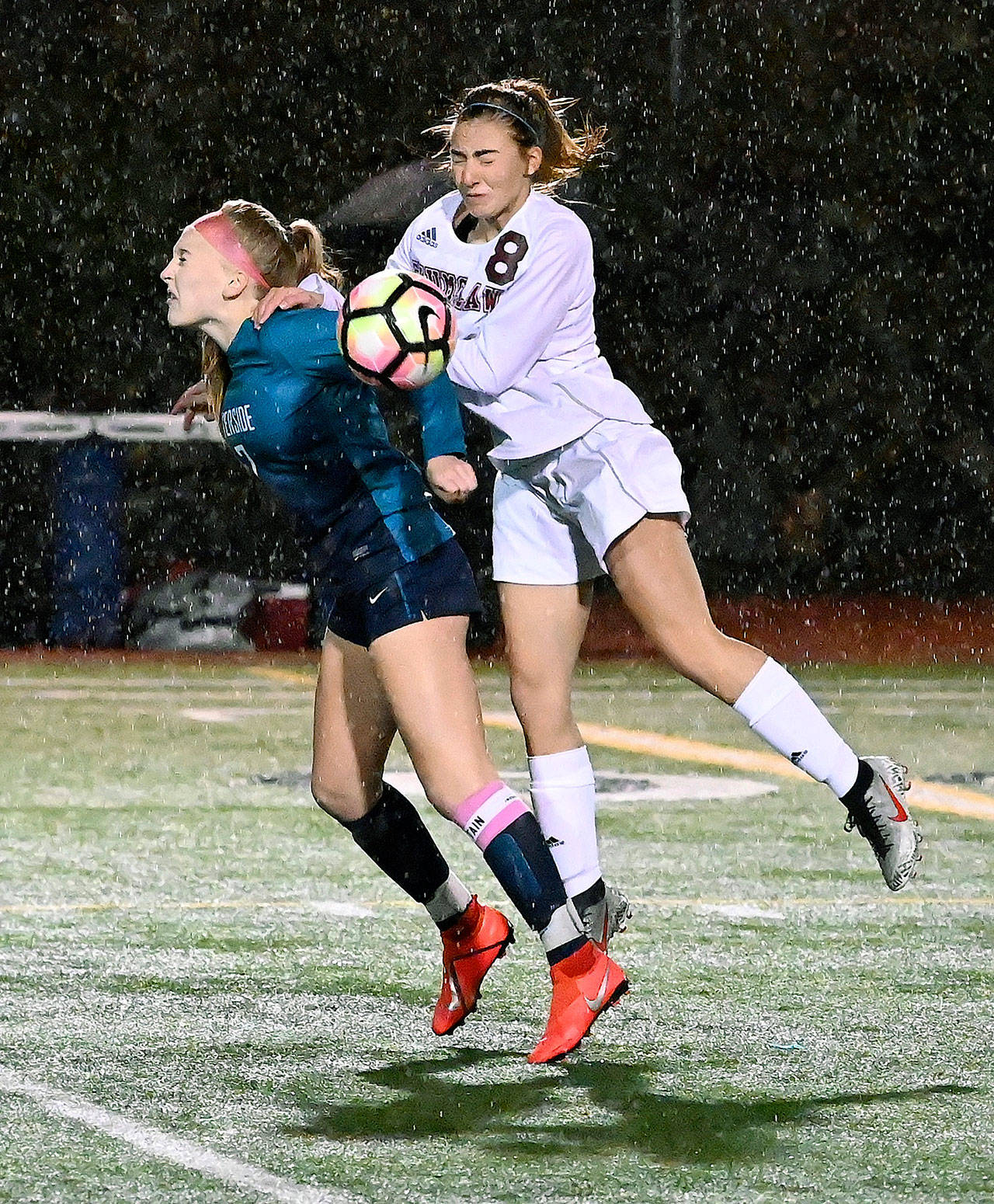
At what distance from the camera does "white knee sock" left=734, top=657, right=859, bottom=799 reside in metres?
5.01

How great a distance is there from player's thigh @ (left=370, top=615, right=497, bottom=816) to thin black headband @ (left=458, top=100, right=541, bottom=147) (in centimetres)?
118

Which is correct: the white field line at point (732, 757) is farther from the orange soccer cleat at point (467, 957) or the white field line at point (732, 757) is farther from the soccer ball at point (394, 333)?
the soccer ball at point (394, 333)

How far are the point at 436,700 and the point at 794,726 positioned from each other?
1012 millimetres

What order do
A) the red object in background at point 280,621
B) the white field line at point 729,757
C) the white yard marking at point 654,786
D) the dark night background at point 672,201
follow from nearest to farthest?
the white field line at point 729,757 → the white yard marking at point 654,786 → the red object in background at point 280,621 → the dark night background at point 672,201

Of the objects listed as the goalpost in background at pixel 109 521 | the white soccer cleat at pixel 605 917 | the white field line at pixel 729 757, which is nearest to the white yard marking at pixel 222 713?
the white field line at pixel 729 757

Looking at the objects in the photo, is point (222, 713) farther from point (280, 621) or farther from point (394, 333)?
point (394, 333)

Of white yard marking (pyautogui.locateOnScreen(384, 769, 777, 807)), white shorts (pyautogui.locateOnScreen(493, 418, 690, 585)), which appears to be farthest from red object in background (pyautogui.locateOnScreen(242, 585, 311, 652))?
white shorts (pyautogui.locateOnScreen(493, 418, 690, 585))

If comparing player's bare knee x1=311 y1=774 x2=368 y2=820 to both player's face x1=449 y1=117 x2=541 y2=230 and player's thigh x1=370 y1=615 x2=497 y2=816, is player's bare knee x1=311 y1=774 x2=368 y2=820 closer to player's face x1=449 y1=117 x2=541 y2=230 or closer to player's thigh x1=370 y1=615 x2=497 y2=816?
player's thigh x1=370 y1=615 x2=497 y2=816

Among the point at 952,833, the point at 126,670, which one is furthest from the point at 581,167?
the point at 126,670

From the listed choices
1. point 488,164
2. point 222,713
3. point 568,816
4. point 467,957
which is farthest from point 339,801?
point 222,713

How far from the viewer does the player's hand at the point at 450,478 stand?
428 cm

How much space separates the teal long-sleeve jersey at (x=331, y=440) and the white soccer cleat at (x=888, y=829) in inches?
49.8

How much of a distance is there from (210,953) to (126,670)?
1084 cm

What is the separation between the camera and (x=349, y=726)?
4820mm
